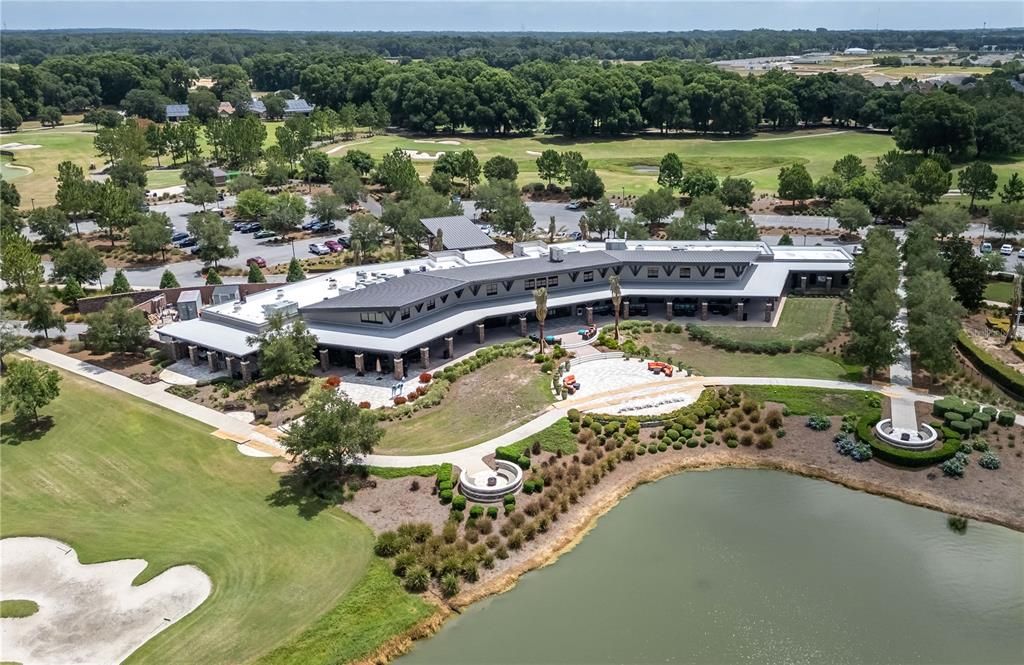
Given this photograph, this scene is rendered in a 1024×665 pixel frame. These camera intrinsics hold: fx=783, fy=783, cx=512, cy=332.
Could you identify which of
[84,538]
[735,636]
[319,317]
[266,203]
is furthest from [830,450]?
[266,203]

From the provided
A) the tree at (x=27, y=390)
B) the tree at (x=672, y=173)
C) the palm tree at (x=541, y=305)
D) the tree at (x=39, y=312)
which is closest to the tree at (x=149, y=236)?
the tree at (x=39, y=312)

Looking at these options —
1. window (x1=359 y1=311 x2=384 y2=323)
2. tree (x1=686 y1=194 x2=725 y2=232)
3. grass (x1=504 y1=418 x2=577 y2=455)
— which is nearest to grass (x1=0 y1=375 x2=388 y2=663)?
grass (x1=504 y1=418 x2=577 y2=455)

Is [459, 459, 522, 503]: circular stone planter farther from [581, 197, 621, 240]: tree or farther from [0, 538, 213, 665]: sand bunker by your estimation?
[581, 197, 621, 240]: tree

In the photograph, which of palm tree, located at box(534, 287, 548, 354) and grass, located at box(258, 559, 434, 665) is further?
palm tree, located at box(534, 287, 548, 354)

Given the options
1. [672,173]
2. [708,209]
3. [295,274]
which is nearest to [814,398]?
[708,209]

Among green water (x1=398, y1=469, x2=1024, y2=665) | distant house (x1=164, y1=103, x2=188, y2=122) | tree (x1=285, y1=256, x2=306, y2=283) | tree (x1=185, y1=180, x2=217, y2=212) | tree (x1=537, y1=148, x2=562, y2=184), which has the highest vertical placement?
distant house (x1=164, y1=103, x2=188, y2=122)

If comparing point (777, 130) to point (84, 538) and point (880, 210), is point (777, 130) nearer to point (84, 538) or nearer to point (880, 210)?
point (880, 210)

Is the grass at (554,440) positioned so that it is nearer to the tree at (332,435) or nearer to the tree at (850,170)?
the tree at (332,435)
